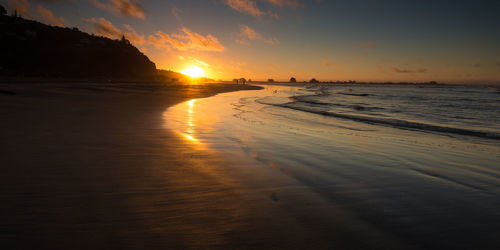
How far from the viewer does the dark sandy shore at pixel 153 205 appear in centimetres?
207

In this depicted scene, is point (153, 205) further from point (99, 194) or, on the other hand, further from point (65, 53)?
point (65, 53)

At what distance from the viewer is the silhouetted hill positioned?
215 ft

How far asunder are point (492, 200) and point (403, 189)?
121 centimetres

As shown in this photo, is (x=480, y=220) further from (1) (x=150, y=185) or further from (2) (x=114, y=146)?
(2) (x=114, y=146)

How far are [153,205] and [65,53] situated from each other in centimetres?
9609

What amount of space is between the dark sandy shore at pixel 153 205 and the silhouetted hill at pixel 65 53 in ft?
232

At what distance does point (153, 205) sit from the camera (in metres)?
2.69

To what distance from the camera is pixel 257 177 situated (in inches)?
151

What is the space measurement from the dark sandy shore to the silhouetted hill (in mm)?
70691

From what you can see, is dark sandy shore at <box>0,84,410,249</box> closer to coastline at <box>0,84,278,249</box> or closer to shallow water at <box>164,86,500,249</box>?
coastline at <box>0,84,278,249</box>

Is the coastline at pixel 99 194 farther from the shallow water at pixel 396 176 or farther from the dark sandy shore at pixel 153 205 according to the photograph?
the shallow water at pixel 396 176

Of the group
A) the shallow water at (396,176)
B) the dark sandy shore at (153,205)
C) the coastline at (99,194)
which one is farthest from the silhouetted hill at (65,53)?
the shallow water at (396,176)

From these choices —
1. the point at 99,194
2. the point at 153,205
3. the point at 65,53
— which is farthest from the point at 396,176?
the point at 65,53

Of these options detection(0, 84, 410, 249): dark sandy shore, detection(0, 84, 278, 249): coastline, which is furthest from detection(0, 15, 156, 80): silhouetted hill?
detection(0, 84, 410, 249): dark sandy shore
